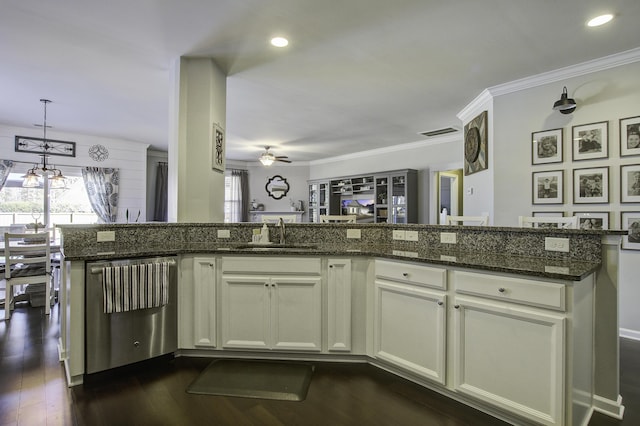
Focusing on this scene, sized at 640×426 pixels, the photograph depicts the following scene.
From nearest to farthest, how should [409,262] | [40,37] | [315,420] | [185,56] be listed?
[315,420] → [409,262] → [40,37] → [185,56]

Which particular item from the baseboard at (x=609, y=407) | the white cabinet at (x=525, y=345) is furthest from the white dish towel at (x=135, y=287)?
Answer: the baseboard at (x=609, y=407)

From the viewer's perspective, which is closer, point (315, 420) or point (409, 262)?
point (315, 420)

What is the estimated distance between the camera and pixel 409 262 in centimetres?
211

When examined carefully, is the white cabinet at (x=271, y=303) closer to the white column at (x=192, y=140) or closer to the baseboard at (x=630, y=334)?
the white column at (x=192, y=140)

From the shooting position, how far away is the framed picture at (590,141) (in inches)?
121

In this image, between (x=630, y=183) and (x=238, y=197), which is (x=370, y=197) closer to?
(x=238, y=197)

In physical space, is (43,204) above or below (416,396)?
above

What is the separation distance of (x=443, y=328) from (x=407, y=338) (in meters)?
0.29

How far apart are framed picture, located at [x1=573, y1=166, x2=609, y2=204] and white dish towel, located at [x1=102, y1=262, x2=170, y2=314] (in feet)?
12.4

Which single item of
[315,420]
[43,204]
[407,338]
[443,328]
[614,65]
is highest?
[614,65]

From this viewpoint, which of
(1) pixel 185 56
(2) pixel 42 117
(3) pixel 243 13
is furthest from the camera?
(2) pixel 42 117

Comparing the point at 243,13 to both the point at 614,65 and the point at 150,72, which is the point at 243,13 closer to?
the point at 150,72

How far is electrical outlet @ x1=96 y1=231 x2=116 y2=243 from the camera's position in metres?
2.58

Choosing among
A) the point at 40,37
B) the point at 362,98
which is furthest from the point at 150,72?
the point at 362,98
